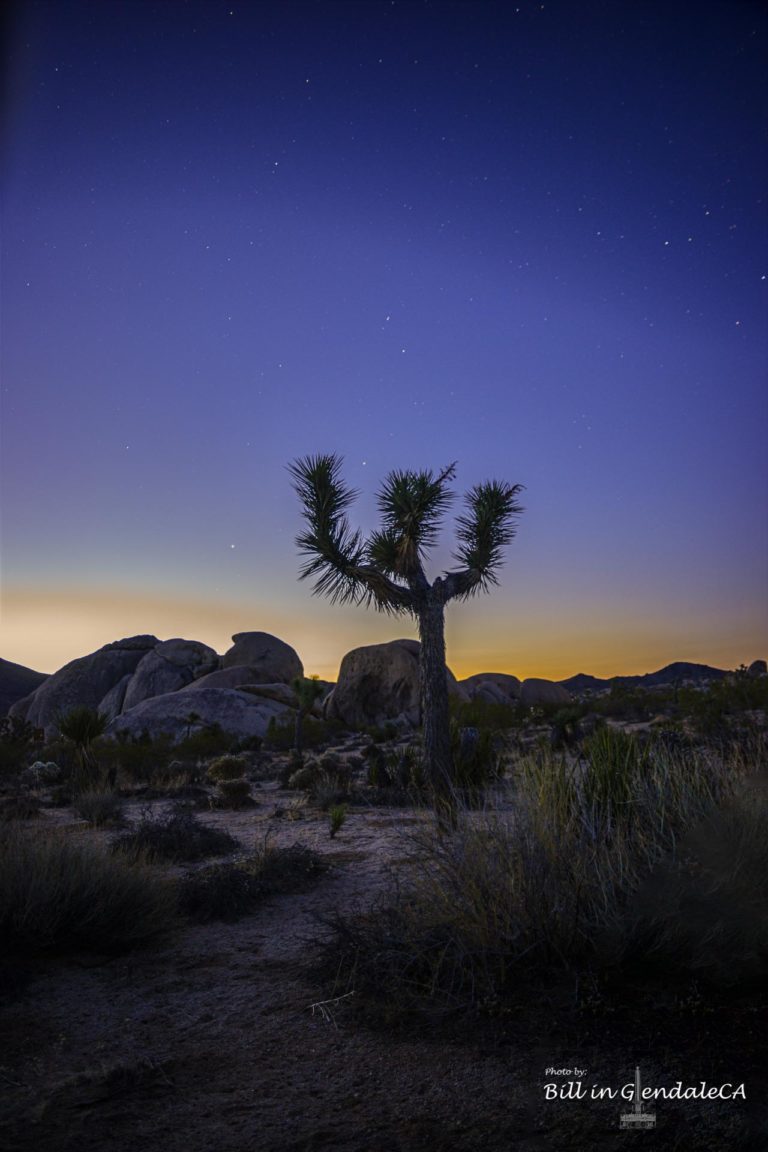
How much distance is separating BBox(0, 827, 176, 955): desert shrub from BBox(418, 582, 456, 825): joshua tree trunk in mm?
6170

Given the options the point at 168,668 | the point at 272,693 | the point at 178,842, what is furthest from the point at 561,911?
the point at 168,668

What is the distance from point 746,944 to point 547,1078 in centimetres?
126

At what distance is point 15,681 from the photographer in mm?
66062

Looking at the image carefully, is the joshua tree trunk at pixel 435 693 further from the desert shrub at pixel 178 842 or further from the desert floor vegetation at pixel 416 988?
the desert floor vegetation at pixel 416 988

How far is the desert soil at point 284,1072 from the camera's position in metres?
2.59

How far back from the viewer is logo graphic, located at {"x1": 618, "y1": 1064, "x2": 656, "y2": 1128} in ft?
8.49

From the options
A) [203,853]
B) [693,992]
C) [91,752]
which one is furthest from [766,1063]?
[91,752]

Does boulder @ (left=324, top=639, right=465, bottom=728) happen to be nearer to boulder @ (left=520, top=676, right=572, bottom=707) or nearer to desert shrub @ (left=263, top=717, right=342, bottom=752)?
desert shrub @ (left=263, top=717, right=342, bottom=752)

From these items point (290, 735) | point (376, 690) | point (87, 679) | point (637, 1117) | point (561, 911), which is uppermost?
point (87, 679)

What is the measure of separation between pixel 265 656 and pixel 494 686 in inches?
546

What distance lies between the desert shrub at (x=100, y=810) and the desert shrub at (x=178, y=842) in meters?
2.19


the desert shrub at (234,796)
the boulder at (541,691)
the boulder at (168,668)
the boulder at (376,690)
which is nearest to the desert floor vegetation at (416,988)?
the desert shrub at (234,796)

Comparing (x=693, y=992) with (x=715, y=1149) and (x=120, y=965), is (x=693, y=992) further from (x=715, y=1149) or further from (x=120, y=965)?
(x=120, y=965)

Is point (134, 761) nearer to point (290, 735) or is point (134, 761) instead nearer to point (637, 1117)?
point (290, 735)
